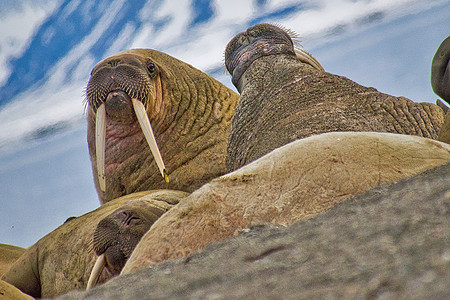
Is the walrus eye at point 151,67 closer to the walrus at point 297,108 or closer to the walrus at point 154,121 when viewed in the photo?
the walrus at point 154,121

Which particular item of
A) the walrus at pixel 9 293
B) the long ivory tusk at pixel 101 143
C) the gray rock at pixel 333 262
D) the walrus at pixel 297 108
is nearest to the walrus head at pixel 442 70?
the walrus at pixel 297 108

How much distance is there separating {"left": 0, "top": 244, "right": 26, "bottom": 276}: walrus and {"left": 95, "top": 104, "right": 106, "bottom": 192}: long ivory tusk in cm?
190

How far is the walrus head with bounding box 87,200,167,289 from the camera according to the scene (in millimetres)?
3842

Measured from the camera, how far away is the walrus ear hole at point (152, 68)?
20.4 feet

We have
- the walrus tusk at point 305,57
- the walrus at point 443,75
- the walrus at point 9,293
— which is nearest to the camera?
the walrus at point 9,293

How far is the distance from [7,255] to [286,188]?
17.9 feet

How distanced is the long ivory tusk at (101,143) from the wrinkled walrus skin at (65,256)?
1.03ft

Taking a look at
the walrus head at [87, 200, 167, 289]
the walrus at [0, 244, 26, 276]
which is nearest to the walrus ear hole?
the walrus head at [87, 200, 167, 289]

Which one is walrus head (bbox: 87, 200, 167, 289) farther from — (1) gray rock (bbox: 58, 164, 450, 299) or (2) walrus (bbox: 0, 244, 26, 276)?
(2) walrus (bbox: 0, 244, 26, 276)

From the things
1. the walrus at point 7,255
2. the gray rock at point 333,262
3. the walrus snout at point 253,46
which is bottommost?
the gray rock at point 333,262

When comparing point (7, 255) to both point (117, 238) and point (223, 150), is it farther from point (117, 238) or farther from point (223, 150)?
point (117, 238)

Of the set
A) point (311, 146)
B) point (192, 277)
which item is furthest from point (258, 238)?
point (311, 146)

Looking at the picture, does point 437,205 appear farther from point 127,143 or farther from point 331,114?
point 127,143

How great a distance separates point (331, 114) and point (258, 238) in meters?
2.52
